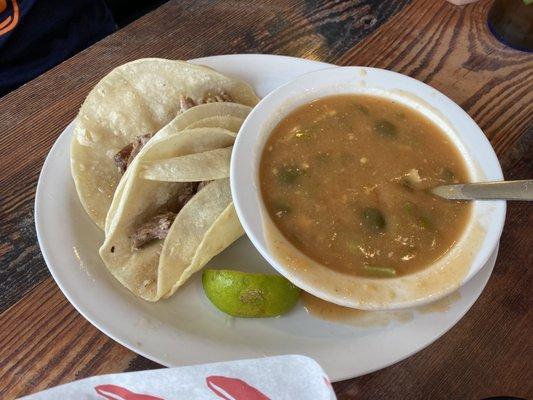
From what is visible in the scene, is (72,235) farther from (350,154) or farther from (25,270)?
(350,154)

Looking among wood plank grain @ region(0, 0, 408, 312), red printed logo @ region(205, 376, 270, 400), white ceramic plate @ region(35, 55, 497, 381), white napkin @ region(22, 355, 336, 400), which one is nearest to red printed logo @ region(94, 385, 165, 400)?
white napkin @ region(22, 355, 336, 400)

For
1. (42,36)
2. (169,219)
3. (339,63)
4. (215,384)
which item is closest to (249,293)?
(169,219)

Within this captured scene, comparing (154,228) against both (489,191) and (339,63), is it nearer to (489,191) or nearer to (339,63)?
(489,191)

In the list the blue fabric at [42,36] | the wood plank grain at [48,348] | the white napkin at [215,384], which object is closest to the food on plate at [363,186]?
the white napkin at [215,384]

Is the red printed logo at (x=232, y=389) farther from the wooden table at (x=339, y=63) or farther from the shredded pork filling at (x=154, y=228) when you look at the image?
the shredded pork filling at (x=154, y=228)

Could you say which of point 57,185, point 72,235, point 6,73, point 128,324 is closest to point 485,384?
point 128,324

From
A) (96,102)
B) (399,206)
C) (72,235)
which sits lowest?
(399,206)
